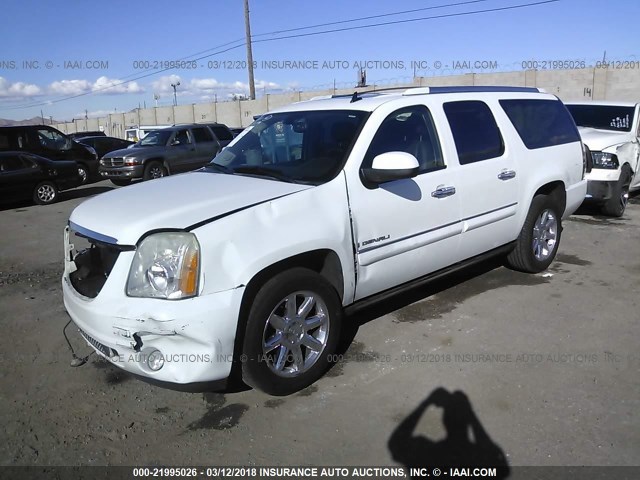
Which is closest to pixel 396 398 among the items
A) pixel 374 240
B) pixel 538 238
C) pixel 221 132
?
pixel 374 240

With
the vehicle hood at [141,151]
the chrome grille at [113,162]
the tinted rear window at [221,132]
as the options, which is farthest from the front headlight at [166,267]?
the tinted rear window at [221,132]

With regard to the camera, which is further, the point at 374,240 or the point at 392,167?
the point at 374,240

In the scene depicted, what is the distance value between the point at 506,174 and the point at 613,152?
169 inches

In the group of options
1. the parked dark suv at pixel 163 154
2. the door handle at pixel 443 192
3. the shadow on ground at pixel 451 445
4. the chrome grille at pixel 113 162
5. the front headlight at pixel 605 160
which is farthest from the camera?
the chrome grille at pixel 113 162

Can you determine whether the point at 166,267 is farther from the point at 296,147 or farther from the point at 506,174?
the point at 506,174

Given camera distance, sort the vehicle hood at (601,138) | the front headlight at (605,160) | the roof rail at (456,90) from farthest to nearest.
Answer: the vehicle hood at (601,138) < the front headlight at (605,160) < the roof rail at (456,90)

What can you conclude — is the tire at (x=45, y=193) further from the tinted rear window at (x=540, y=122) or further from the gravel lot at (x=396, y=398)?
the tinted rear window at (x=540, y=122)

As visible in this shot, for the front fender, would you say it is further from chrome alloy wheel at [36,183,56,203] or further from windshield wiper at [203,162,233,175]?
chrome alloy wheel at [36,183,56,203]

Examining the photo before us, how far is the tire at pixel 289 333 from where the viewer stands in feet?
10.4

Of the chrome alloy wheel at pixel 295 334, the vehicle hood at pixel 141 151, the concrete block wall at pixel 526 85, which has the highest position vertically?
the concrete block wall at pixel 526 85

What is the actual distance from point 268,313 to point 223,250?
475 mm

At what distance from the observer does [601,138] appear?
8438mm

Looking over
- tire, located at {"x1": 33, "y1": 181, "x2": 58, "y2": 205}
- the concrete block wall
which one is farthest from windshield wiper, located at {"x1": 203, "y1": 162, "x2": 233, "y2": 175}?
the concrete block wall

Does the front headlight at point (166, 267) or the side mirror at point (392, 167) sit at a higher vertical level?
the side mirror at point (392, 167)
